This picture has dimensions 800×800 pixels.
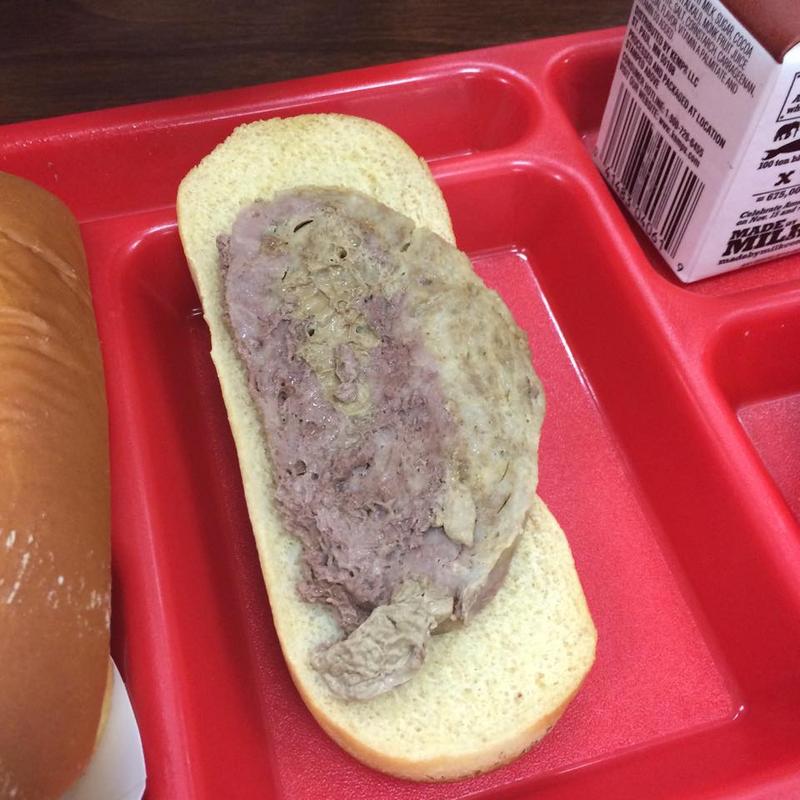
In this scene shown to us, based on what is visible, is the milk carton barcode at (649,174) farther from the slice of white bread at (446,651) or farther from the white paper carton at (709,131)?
the slice of white bread at (446,651)

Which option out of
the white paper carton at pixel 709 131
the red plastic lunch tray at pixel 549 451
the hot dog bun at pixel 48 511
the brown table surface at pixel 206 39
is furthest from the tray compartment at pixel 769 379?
the hot dog bun at pixel 48 511

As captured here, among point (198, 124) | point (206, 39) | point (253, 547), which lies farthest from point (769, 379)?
point (206, 39)

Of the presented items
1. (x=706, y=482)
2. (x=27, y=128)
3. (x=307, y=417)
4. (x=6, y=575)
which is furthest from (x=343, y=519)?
(x=27, y=128)

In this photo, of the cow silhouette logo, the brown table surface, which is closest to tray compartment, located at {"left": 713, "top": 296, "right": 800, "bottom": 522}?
the cow silhouette logo

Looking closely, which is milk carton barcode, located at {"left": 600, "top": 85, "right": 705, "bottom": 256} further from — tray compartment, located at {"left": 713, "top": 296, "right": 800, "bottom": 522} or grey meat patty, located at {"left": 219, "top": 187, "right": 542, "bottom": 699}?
grey meat patty, located at {"left": 219, "top": 187, "right": 542, "bottom": 699}

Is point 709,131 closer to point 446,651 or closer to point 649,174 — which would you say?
point 649,174
